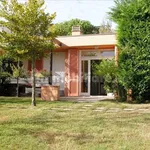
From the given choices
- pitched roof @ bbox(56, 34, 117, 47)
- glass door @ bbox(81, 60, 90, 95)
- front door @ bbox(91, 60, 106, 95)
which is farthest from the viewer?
glass door @ bbox(81, 60, 90, 95)

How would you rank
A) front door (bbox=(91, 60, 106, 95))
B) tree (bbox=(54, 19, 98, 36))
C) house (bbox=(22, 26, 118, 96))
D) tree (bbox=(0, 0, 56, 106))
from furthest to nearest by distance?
tree (bbox=(54, 19, 98, 36)), front door (bbox=(91, 60, 106, 95)), house (bbox=(22, 26, 118, 96)), tree (bbox=(0, 0, 56, 106))

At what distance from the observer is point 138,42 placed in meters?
13.4

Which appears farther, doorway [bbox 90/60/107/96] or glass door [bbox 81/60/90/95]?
glass door [bbox 81/60/90/95]

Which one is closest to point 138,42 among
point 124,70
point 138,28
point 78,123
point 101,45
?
point 138,28

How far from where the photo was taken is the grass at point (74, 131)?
20.1 feet

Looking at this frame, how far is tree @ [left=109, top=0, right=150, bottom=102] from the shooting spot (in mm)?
13227

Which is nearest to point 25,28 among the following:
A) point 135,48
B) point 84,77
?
point 135,48

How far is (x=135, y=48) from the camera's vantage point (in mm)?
13367

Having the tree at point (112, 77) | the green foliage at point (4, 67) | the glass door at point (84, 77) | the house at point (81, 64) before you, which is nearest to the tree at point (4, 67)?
the green foliage at point (4, 67)

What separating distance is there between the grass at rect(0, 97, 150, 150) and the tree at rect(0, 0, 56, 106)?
3.38 metres

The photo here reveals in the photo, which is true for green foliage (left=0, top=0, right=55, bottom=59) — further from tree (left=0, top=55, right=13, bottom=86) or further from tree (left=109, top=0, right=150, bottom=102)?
tree (left=0, top=55, right=13, bottom=86)

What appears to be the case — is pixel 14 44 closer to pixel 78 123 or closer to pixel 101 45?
pixel 78 123

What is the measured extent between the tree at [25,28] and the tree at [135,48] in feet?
12.8

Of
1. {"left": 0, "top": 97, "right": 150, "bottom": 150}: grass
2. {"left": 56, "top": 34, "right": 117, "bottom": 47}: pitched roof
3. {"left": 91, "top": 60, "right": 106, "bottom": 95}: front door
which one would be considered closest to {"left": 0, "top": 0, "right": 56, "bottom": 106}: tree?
{"left": 0, "top": 97, "right": 150, "bottom": 150}: grass
